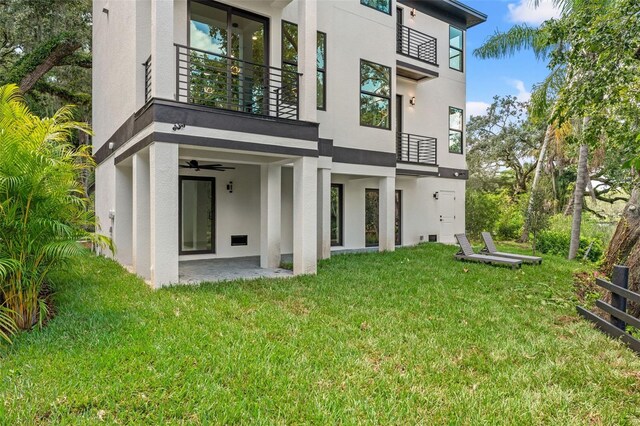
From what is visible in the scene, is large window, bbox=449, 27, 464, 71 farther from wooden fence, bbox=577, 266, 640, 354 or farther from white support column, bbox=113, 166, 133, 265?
white support column, bbox=113, 166, 133, 265

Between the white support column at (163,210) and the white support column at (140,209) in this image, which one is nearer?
the white support column at (163,210)

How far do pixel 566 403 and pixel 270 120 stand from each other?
692 centimetres

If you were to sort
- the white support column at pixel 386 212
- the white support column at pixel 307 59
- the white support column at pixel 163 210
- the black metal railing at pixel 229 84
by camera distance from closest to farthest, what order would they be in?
the white support column at pixel 163 210, the black metal railing at pixel 229 84, the white support column at pixel 307 59, the white support column at pixel 386 212

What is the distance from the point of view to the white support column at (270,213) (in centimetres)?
966

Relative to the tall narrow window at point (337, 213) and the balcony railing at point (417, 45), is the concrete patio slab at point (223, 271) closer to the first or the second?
the tall narrow window at point (337, 213)

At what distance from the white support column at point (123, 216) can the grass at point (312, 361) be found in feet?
11.2

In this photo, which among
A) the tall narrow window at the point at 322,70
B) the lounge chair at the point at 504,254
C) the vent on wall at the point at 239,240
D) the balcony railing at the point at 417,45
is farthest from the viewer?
the balcony railing at the point at 417,45

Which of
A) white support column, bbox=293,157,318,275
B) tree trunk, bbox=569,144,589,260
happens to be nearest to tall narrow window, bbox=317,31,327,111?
white support column, bbox=293,157,318,275

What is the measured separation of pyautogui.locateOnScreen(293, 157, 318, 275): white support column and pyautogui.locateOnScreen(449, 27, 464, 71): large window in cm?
1171

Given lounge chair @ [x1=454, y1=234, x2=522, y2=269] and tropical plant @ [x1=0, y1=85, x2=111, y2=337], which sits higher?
tropical plant @ [x1=0, y1=85, x2=111, y2=337]

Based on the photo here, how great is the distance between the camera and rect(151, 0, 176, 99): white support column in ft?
23.1

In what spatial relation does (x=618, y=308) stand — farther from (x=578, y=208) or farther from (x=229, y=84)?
(x=578, y=208)

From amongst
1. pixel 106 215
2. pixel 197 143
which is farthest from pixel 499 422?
pixel 106 215

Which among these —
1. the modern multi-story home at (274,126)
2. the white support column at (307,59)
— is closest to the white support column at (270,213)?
the modern multi-story home at (274,126)
